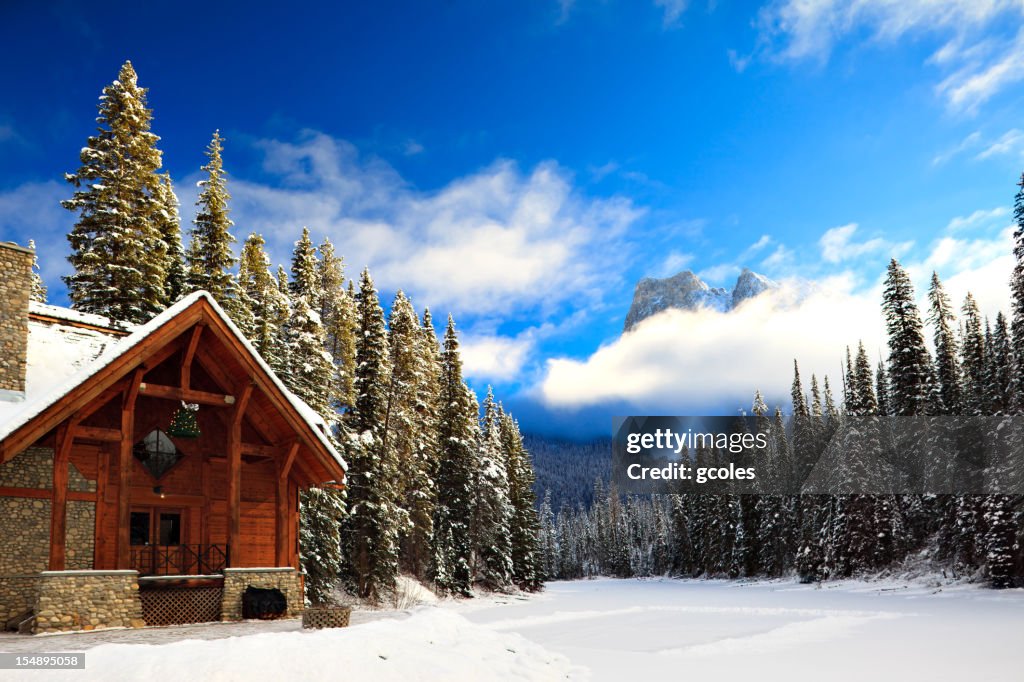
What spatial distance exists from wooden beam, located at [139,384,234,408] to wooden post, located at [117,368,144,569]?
302 millimetres

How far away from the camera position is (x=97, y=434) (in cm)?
1817

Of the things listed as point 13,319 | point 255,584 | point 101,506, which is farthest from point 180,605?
point 13,319

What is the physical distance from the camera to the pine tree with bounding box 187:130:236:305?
31.0 meters

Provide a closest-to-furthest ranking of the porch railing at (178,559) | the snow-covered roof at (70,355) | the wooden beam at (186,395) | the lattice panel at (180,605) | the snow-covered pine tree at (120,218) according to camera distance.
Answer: the snow-covered roof at (70,355) → the lattice panel at (180,605) → the wooden beam at (186,395) → the porch railing at (178,559) → the snow-covered pine tree at (120,218)

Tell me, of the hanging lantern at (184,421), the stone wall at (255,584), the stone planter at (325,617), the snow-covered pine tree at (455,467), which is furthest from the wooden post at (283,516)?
the snow-covered pine tree at (455,467)

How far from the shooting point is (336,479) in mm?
21703

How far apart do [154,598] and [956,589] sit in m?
38.7

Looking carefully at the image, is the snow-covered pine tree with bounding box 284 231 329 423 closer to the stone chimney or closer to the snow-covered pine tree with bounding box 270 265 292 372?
the snow-covered pine tree with bounding box 270 265 292 372

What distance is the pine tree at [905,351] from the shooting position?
48.5 m

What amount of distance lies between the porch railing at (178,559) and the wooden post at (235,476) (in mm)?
348

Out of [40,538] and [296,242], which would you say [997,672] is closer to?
[40,538]

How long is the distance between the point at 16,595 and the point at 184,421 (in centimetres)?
518

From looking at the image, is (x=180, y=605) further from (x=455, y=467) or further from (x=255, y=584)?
(x=455, y=467)

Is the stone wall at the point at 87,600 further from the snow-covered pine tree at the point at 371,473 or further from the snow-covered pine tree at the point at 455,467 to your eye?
the snow-covered pine tree at the point at 455,467
